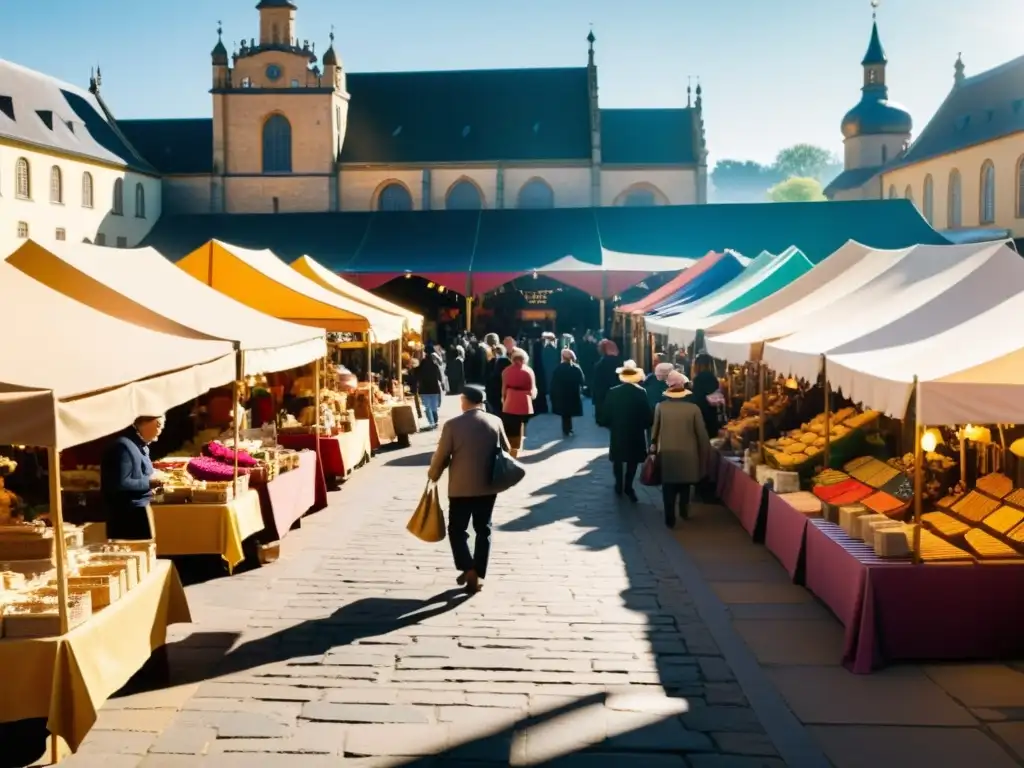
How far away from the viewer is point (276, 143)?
49.0m

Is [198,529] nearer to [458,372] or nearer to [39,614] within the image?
[39,614]

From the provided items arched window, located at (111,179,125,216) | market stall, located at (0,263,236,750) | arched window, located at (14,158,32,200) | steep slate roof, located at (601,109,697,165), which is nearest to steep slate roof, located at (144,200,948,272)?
arched window, located at (14,158,32,200)

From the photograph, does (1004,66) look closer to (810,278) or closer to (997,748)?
(810,278)

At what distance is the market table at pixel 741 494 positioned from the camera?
10.4 metres

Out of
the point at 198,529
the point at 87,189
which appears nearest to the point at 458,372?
the point at 198,529

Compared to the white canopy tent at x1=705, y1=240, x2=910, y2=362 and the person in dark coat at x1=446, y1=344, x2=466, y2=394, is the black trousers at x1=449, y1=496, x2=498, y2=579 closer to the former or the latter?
the white canopy tent at x1=705, y1=240, x2=910, y2=362

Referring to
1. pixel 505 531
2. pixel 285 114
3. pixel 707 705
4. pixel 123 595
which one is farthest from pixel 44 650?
pixel 285 114

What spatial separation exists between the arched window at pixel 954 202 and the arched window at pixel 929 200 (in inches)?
60.0

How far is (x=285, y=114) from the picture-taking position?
48688 mm

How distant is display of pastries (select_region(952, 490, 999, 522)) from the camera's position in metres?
7.70

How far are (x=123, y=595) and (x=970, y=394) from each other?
468 cm

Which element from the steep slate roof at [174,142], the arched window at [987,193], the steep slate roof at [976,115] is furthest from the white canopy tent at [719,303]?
the steep slate roof at [174,142]

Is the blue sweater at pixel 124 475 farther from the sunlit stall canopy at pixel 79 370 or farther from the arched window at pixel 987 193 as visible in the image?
the arched window at pixel 987 193

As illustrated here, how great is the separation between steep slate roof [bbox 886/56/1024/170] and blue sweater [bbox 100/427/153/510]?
42442mm
